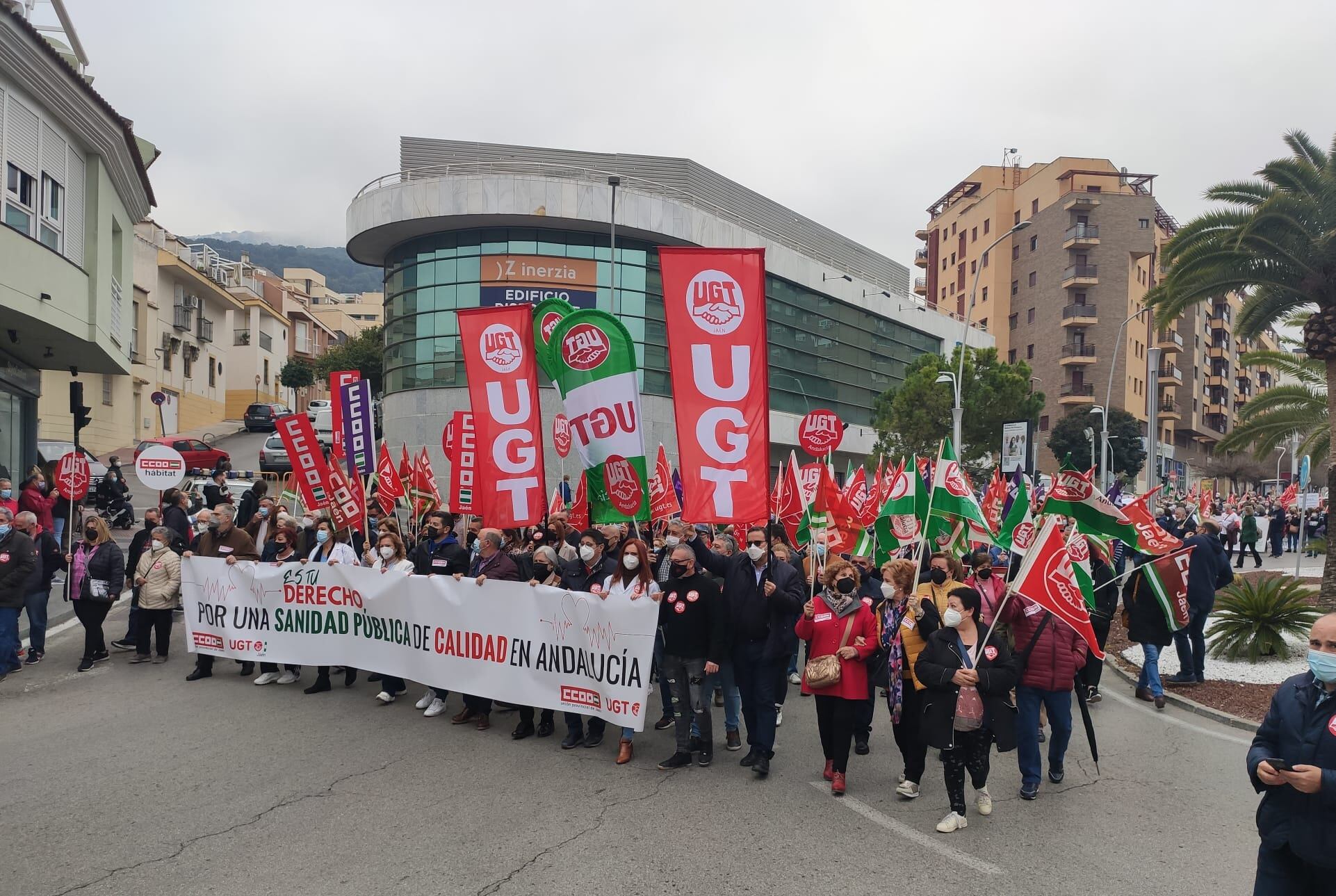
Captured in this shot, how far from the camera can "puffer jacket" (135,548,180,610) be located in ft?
33.2

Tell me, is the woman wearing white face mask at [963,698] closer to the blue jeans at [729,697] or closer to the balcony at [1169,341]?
the blue jeans at [729,697]

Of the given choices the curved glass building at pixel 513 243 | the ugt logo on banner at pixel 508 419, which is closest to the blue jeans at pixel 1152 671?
the ugt logo on banner at pixel 508 419

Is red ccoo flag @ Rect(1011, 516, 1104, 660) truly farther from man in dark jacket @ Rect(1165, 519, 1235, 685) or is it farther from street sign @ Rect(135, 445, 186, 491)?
street sign @ Rect(135, 445, 186, 491)

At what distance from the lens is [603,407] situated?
8.36m

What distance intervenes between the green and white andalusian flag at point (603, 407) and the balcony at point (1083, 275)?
6615cm

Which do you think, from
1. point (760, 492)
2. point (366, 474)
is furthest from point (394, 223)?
point (760, 492)

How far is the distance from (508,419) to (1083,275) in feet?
218

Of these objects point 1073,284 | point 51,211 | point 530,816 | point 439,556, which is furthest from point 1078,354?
point 530,816

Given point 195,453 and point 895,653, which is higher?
point 195,453

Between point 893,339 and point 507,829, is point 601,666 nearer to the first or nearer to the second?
point 507,829

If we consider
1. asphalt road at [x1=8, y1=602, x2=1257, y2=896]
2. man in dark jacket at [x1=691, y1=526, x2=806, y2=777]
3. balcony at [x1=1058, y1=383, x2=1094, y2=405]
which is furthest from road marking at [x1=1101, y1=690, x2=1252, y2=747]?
balcony at [x1=1058, y1=383, x2=1094, y2=405]

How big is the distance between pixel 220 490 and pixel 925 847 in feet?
63.0

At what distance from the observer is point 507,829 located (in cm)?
554

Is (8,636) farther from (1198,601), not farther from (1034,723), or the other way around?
(1198,601)
